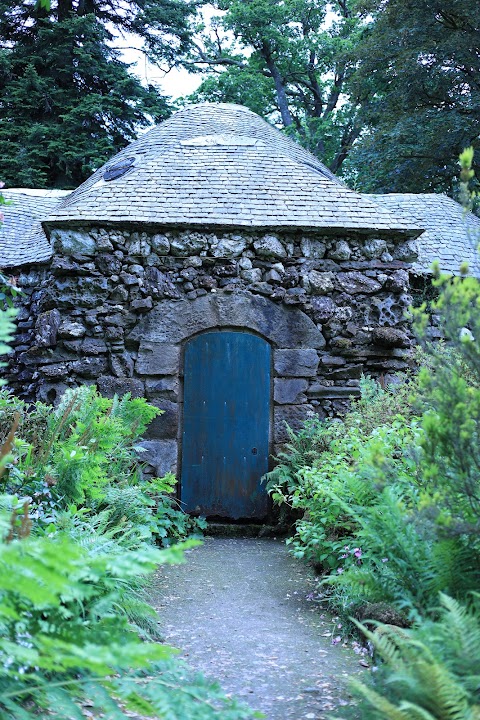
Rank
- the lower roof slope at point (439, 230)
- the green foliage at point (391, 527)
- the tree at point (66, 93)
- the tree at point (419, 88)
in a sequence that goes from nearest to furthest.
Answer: the green foliage at point (391, 527) → the lower roof slope at point (439, 230) → the tree at point (419, 88) → the tree at point (66, 93)

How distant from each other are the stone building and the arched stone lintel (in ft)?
0.04

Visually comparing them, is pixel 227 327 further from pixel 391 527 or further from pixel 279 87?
pixel 279 87

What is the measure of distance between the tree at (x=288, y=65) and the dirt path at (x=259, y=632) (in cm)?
1734

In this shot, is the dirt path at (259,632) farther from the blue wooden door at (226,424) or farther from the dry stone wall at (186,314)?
the dry stone wall at (186,314)

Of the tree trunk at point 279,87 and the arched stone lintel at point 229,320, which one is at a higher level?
the tree trunk at point 279,87

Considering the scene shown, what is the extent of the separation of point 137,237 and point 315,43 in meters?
17.6

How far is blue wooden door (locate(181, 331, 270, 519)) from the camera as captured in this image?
291 inches

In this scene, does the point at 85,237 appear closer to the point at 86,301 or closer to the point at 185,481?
the point at 86,301

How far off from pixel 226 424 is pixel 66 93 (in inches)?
525

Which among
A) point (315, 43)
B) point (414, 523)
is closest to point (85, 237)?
point (414, 523)

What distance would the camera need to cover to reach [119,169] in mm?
8734

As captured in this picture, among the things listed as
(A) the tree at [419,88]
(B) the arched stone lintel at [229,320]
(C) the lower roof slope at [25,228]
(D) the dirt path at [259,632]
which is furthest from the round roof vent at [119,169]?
(A) the tree at [419,88]

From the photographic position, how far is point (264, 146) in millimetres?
9148

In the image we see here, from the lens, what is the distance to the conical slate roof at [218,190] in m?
7.32
